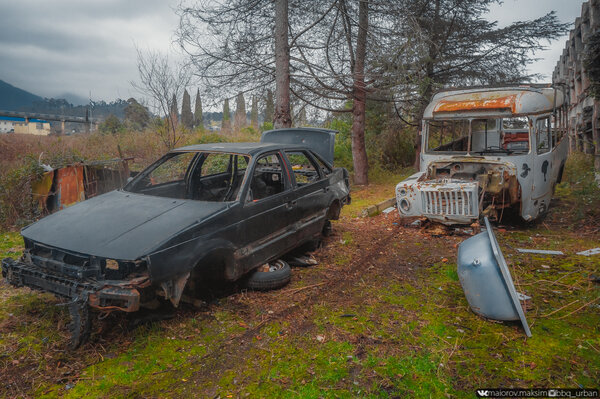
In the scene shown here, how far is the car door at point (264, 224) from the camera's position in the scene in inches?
163

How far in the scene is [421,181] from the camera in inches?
277

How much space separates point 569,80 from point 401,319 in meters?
19.9

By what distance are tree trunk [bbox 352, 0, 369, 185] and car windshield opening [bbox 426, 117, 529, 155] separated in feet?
7.75

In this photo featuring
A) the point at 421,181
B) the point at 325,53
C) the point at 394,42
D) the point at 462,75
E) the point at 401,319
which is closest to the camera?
the point at 401,319

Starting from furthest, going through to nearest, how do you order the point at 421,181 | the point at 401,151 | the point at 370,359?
1. the point at 401,151
2. the point at 421,181
3. the point at 370,359

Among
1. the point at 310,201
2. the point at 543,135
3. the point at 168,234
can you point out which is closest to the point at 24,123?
the point at 310,201

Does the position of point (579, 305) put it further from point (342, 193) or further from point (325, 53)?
point (325, 53)

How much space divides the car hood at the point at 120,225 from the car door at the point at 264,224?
38cm

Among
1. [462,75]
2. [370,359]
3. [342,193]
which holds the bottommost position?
[370,359]

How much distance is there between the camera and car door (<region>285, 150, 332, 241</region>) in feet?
16.7

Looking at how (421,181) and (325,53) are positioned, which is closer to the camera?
(421,181)

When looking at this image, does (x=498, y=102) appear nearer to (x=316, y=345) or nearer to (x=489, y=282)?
(x=489, y=282)

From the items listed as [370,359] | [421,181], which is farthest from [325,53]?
[370,359]

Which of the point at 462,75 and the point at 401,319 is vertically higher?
the point at 462,75
